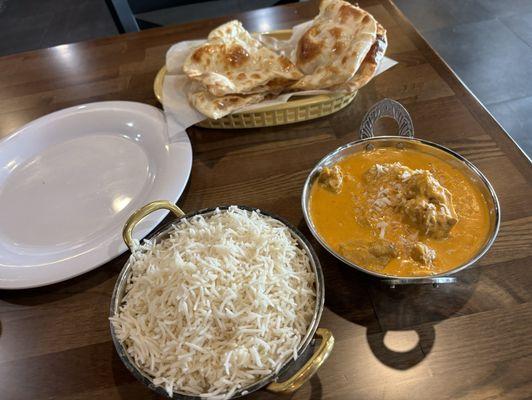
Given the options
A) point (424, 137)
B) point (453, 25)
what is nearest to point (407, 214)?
point (424, 137)

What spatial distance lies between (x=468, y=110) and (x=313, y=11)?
3.26 feet

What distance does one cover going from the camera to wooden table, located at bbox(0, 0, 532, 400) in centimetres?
80

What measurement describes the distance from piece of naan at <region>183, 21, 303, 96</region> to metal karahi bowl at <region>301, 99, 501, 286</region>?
39 centimetres

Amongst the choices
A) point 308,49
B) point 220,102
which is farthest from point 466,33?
point 220,102

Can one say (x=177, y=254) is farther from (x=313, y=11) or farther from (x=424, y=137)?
(x=313, y=11)

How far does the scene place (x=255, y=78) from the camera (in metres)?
1.37

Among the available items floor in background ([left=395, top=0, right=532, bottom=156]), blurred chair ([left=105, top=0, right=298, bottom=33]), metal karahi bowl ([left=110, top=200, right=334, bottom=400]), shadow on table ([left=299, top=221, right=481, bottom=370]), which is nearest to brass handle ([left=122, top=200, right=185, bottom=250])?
metal karahi bowl ([left=110, top=200, right=334, bottom=400])

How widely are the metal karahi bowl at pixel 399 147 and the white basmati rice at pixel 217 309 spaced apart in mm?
137

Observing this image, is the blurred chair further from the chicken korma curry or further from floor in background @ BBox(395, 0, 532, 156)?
the chicken korma curry

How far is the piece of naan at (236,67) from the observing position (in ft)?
4.40

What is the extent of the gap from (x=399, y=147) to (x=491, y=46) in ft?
8.63

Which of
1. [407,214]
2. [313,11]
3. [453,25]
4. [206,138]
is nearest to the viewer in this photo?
[407,214]

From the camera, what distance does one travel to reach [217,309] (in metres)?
0.75

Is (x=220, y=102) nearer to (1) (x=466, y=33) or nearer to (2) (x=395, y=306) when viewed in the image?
(2) (x=395, y=306)
